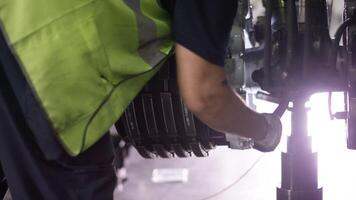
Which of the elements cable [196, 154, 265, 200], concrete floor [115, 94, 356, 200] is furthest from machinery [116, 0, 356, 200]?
cable [196, 154, 265, 200]

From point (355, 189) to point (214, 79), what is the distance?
1587 millimetres

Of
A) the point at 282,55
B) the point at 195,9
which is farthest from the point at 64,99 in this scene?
the point at 282,55

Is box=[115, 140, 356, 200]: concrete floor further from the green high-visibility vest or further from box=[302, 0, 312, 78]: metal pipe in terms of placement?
the green high-visibility vest

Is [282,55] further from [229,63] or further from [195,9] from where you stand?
[195,9]

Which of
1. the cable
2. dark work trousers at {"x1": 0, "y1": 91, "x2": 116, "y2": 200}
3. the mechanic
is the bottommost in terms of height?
the cable

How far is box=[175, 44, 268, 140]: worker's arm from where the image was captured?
0.85m

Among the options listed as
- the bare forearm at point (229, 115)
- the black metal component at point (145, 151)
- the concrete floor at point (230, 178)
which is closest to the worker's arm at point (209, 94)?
the bare forearm at point (229, 115)

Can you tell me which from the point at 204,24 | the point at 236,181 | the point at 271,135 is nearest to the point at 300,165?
the point at 271,135

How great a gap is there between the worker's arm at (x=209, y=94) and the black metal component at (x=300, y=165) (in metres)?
0.37

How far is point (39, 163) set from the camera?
0.86 meters

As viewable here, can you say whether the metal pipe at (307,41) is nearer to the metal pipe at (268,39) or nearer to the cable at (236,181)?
the metal pipe at (268,39)

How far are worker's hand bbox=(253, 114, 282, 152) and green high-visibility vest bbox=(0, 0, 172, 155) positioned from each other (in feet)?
1.42

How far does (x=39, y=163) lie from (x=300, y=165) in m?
0.73

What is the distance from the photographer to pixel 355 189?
7.34ft
